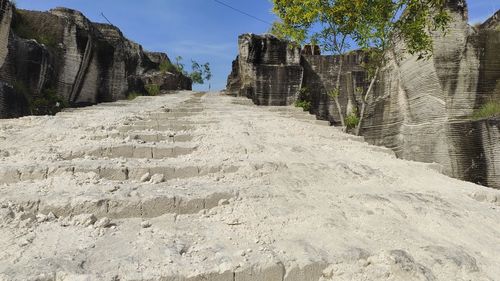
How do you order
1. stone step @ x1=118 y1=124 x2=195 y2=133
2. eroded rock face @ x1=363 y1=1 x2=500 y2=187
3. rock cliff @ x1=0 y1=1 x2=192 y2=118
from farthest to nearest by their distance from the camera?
eroded rock face @ x1=363 y1=1 x2=500 y2=187 → rock cliff @ x1=0 y1=1 x2=192 y2=118 → stone step @ x1=118 y1=124 x2=195 y2=133

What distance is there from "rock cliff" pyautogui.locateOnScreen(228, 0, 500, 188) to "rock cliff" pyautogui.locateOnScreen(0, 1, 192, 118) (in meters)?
7.16

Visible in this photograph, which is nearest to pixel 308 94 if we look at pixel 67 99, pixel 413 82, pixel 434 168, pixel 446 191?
pixel 413 82

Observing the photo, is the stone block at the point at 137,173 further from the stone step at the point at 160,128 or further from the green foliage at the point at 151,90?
the green foliage at the point at 151,90

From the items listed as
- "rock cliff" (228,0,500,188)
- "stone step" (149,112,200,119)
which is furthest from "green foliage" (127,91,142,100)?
"rock cliff" (228,0,500,188)

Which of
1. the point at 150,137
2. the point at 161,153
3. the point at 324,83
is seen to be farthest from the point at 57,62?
the point at 324,83

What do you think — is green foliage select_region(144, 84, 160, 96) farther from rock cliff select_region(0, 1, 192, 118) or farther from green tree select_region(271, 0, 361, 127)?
green tree select_region(271, 0, 361, 127)

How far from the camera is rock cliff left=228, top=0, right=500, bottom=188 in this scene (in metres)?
8.86

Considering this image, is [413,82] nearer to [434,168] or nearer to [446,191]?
[434,168]

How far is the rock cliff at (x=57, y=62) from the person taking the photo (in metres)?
7.62

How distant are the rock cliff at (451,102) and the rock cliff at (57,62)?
716cm

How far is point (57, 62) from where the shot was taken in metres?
9.37

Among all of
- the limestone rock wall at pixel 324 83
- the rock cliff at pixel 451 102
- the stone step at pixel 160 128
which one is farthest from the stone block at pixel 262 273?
the limestone rock wall at pixel 324 83

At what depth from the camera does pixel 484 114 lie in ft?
30.6

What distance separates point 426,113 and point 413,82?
Result: 1.14 metres
